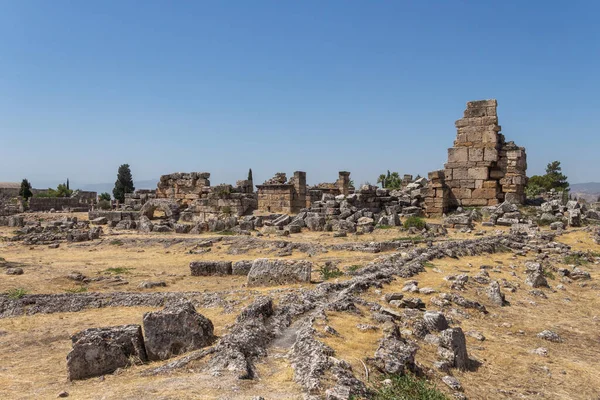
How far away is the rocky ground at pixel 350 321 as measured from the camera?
174 inches

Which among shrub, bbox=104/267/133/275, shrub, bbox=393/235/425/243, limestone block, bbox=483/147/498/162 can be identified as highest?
limestone block, bbox=483/147/498/162

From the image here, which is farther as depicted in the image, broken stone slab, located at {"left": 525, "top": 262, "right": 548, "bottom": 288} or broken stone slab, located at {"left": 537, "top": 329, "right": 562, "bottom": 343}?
broken stone slab, located at {"left": 525, "top": 262, "right": 548, "bottom": 288}

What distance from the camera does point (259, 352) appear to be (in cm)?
491

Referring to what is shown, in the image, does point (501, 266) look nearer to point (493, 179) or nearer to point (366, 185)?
point (493, 179)

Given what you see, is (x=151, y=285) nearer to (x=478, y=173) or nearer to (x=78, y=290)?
(x=78, y=290)

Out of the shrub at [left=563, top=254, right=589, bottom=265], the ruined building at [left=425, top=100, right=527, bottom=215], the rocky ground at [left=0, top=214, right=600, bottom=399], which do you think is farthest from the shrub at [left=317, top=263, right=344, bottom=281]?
the ruined building at [left=425, top=100, right=527, bottom=215]

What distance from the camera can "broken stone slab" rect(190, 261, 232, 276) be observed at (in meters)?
11.5

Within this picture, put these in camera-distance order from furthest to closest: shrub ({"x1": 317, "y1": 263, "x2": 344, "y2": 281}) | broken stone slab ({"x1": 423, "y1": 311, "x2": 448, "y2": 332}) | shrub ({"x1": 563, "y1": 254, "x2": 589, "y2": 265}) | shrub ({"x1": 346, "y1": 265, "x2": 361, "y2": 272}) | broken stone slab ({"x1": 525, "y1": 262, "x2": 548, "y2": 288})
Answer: shrub ({"x1": 563, "y1": 254, "x2": 589, "y2": 265})
shrub ({"x1": 346, "y1": 265, "x2": 361, "y2": 272})
shrub ({"x1": 317, "y1": 263, "x2": 344, "y2": 281})
broken stone slab ({"x1": 525, "y1": 262, "x2": 548, "y2": 288})
broken stone slab ({"x1": 423, "y1": 311, "x2": 448, "y2": 332})

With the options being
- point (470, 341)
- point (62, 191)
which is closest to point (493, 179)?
point (470, 341)

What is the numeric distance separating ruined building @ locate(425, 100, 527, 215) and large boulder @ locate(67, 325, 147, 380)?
15402 millimetres

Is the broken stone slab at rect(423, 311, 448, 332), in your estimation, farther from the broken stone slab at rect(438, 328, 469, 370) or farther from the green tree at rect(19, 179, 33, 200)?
the green tree at rect(19, 179, 33, 200)

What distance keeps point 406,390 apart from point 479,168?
15884mm

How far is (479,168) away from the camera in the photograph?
1844 cm

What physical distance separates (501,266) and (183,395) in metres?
8.70
